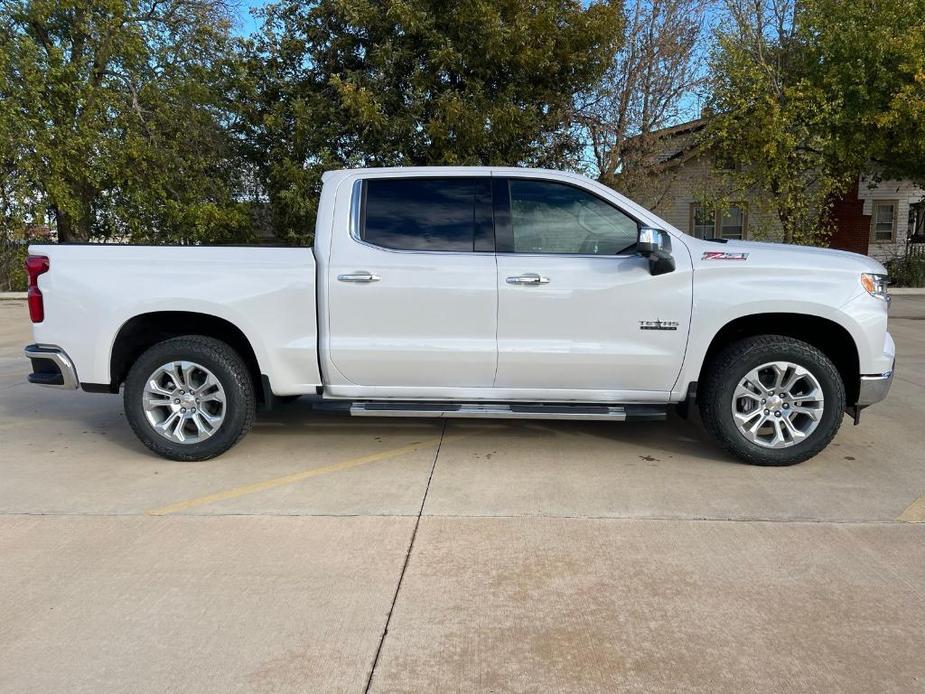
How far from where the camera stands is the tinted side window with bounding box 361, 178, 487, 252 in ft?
16.4

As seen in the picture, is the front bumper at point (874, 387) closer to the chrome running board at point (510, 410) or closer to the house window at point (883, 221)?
the chrome running board at point (510, 410)

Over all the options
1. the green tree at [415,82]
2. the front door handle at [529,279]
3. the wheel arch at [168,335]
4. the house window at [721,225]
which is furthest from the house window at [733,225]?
the wheel arch at [168,335]

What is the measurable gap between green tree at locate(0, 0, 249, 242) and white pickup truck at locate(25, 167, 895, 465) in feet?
42.3

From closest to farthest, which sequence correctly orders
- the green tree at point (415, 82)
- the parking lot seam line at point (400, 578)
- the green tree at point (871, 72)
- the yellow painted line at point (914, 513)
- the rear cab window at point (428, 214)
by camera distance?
1. the parking lot seam line at point (400, 578)
2. the yellow painted line at point (914, 513)
3. the rear cab window at point (428, 214)
4. the green tree at point (415, 82)
5. the green tree at point (871, 72)

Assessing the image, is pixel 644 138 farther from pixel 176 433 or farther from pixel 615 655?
pixel 615 655

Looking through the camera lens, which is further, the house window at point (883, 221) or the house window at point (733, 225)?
the house window at point (883, 221)

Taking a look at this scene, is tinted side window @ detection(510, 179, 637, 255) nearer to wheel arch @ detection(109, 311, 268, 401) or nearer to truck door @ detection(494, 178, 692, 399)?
truck door @ detection(494, 178, 692, 399)

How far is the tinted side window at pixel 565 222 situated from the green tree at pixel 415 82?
Answer: 33.7 feet

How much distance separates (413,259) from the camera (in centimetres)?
490

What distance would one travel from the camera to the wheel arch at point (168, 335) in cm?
508

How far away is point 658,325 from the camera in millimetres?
4836

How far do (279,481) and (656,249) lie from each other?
9.50ft

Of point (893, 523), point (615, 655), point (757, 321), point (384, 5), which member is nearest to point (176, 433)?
point (615, 655)

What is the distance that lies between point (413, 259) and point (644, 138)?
1374 centimetres
